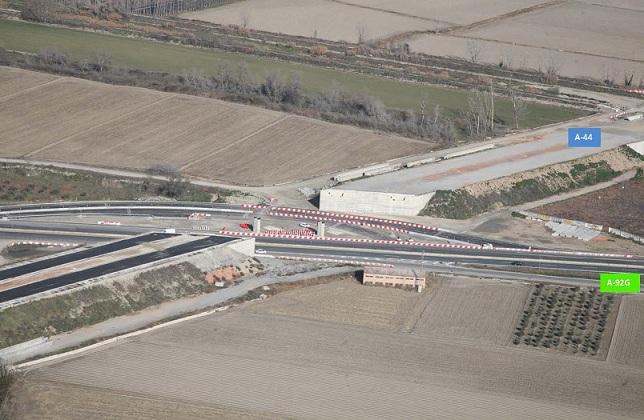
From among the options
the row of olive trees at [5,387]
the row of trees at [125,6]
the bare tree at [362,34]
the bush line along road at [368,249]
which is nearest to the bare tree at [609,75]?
the bare tree at [362,34]

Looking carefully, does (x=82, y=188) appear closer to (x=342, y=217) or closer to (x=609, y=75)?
(x=342, y=217)

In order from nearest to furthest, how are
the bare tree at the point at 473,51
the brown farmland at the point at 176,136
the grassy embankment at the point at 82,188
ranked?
1. the grassy embankment at the point at 82,188
2. the brown farmland at the point at 176,136
3. the bare tree at the point at 473,51

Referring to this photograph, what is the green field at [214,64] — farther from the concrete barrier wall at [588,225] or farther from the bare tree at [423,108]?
Result: the concrete barrier wall at [588,225]

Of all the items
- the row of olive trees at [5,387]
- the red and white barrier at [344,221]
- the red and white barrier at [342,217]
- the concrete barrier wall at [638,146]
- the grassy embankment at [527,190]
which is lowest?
the row of olive trees at [5,387]

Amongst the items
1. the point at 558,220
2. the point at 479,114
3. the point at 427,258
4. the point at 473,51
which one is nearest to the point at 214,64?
the point at 479,114

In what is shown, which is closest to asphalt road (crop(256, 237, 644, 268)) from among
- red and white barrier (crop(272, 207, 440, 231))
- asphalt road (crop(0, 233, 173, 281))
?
red and white barrier (crop(272, 207, 440, 231))

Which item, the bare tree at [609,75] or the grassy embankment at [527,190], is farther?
the bare tree at [609,75]

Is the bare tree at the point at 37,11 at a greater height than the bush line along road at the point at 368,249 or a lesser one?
greater
